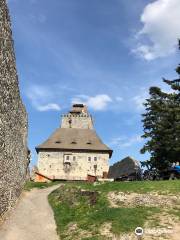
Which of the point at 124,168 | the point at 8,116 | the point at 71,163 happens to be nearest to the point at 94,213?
the point at 8,116

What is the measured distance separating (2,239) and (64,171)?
43360mm

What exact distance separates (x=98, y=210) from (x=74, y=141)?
39923mm

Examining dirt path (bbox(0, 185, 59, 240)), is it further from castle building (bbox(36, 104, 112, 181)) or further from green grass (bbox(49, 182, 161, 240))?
castle building (bbox(36, 104, 112, 181))

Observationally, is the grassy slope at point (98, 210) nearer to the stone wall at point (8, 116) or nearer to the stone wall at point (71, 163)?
the stone wall at point (8, 116)

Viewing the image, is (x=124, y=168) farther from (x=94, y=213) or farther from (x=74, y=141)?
(x=94, y=213)

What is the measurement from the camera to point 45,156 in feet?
200

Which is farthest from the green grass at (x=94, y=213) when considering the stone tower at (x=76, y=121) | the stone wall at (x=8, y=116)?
the stone tower at (x=76, y=121)

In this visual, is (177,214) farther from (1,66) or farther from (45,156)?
(45,156)

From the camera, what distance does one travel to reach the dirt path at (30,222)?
1920cm

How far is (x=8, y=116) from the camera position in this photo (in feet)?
67.9

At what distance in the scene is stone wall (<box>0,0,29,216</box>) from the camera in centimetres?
1834

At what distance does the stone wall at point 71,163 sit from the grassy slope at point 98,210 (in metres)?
32.1

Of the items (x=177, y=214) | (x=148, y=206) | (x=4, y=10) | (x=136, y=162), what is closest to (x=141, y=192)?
(x=148, y=206)

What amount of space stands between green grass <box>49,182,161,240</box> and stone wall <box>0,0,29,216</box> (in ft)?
9.62
